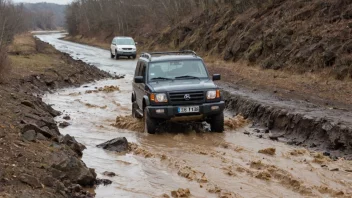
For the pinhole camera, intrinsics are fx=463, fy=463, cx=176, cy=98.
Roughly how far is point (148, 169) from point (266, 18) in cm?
1851

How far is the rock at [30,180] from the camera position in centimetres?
588

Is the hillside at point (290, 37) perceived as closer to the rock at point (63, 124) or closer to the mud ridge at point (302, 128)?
the mud ridge at point (302, 128)

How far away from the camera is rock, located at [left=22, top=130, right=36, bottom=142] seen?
815cm

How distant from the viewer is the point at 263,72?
20156 mm

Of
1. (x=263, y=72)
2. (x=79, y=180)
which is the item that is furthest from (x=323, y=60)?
(x=79, y=180)

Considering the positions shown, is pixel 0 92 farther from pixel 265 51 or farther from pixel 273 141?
pixel 265 51

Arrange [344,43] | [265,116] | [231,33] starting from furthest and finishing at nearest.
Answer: [231,33]
[344,43]
[265,116]

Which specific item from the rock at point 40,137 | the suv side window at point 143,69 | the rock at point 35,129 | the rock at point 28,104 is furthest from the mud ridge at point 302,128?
the rock at point 28,104

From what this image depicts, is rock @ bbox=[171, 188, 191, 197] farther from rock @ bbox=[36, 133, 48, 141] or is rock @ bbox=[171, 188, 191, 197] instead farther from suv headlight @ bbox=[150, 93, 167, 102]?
suv headlight @ bbox=[150, 93, 167, 102]

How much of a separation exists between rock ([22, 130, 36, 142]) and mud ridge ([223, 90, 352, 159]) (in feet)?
17.0

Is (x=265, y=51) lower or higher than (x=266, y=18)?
lower

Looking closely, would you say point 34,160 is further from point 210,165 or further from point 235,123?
point 235,123

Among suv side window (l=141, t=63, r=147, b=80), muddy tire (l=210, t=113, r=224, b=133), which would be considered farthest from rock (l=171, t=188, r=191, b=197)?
suv side window (l=141, t=63, r=147, b=80)

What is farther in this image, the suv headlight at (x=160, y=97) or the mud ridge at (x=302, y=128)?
the suv headlight at (x=160, y=97)
